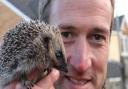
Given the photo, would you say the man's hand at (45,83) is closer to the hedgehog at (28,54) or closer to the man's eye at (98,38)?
the hedgehog at (28,54)

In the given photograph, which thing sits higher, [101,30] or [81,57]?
[101,30]

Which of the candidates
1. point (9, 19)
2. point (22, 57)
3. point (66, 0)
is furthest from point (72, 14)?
point (9, 19)

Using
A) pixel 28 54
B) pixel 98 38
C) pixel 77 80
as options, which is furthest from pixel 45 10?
pixel 28 54

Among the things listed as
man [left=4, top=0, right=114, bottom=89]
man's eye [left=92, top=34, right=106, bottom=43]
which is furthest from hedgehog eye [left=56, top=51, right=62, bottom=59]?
man's eye [left=92, top=34, right=106, bottom=43]

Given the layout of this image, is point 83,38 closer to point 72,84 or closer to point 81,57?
point 81,57

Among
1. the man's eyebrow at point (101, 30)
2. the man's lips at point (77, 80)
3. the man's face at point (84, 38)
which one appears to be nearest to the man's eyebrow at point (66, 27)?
the man's face at point (84, 38)

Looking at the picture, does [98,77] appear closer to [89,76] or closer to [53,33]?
[89,76]

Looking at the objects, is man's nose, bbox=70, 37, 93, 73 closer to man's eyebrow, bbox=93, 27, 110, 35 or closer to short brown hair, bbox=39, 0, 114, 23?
man's eyebrow, bbox=93, 27, 110, 35
